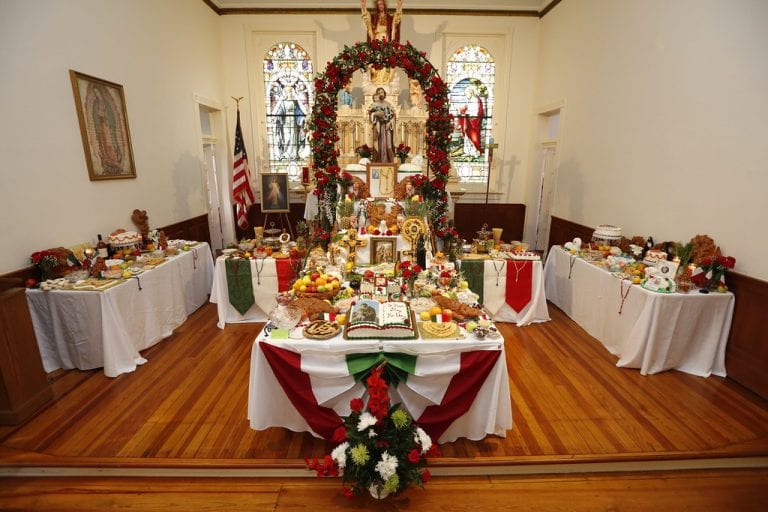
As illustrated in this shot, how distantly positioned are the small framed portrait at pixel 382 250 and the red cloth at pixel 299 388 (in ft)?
7.47

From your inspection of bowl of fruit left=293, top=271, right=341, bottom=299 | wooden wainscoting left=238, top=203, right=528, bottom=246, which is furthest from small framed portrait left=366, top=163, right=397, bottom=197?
wooden wainscoting left=238, top=203, right=528, bottom=246

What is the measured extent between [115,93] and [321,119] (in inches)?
120

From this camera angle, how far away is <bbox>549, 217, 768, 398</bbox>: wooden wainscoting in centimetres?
372

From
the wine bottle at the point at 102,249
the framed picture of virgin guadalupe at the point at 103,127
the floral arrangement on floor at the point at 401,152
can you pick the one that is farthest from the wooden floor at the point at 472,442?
the floral arrangement on floor at the point at 401,152

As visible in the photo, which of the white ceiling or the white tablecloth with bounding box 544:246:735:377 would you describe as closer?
the white tablecloth with bounding box 544:246:735:377

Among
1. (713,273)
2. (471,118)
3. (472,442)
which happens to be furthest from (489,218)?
(472,442)

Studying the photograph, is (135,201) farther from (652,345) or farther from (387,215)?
(652,345)

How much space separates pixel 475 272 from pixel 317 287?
266 centimetres

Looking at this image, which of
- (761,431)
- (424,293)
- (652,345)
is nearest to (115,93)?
(424,293)

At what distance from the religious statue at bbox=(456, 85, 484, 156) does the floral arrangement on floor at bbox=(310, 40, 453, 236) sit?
3.91 metres

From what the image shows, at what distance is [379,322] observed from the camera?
295cm

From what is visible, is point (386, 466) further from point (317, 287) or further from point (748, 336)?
point (748, 336)

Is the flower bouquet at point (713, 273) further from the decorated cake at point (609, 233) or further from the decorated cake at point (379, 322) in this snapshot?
the decorated cake at point (379, 322)

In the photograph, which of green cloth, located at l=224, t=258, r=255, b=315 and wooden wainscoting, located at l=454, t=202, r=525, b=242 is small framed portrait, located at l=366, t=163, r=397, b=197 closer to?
green cloth, located at l=224, t=258, r=255, b=315
